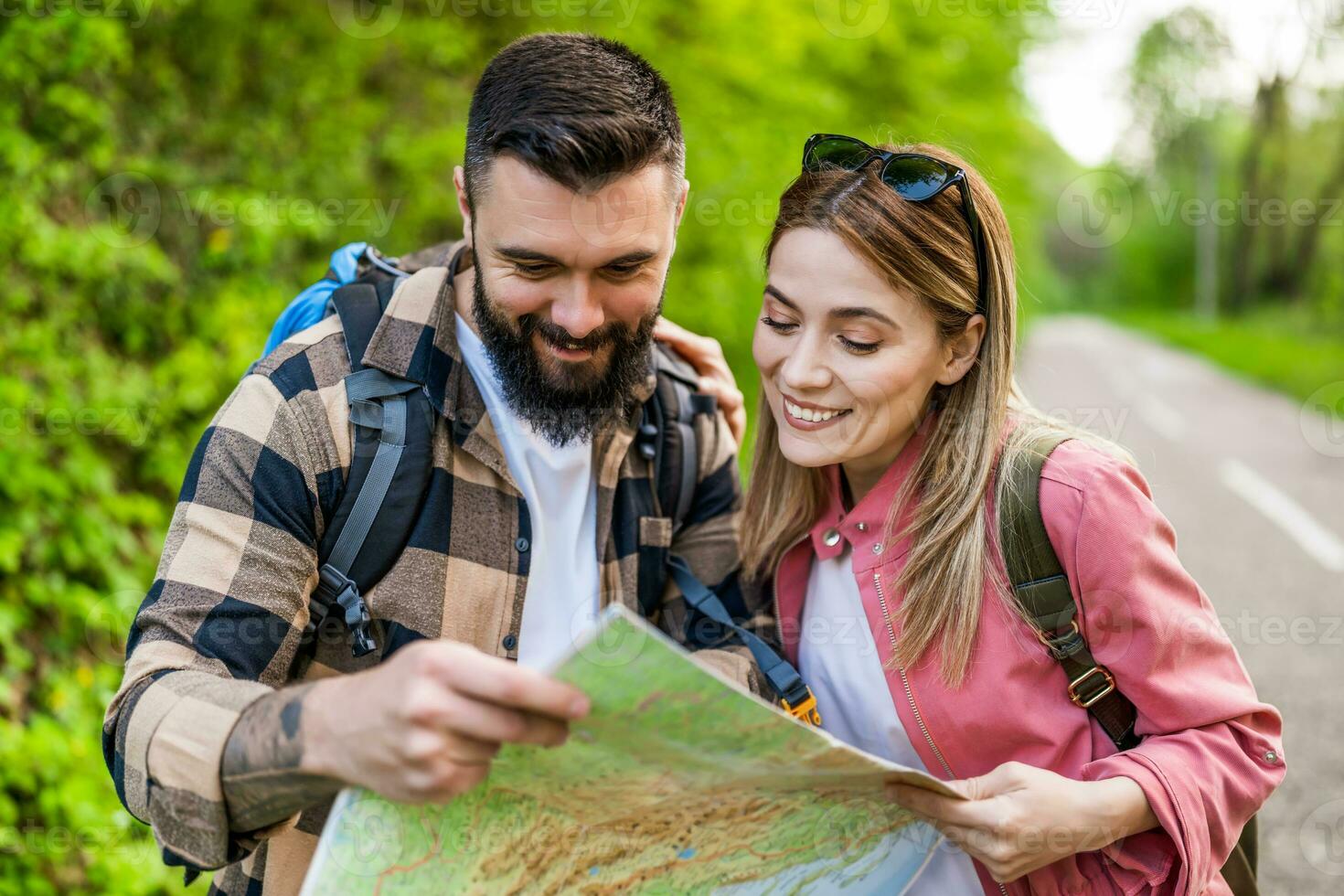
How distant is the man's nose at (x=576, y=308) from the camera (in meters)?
2.00

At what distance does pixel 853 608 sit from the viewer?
2152 mm

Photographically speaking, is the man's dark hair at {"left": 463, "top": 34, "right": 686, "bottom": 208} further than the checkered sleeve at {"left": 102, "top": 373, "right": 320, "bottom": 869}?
Yes

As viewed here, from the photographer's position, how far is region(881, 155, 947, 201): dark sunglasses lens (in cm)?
204

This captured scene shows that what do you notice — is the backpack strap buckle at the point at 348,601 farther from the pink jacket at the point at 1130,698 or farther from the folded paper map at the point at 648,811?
the pink jacket at the point at 1130,698

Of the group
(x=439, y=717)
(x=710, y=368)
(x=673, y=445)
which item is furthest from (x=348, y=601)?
(x=710, y=368)

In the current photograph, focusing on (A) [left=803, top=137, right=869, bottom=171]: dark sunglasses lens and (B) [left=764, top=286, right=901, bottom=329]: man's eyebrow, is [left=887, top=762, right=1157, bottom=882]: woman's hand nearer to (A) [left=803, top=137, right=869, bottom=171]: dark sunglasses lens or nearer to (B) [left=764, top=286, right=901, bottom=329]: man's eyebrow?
(B) [left=764, top=286, right=901, bottom=329]: man's eyebrow

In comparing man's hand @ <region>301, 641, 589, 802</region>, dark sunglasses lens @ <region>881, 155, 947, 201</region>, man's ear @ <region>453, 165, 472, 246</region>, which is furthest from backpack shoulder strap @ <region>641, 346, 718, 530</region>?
man's hand @ <region>301, 641, 589, 802</region>

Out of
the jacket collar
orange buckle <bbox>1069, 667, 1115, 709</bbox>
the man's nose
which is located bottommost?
orange buckle <bbox>1069, 667, 1115, 709</bbox>

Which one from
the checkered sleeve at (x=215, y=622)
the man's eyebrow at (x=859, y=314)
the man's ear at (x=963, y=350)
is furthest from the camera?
the man's ear at (x=963, y=350)

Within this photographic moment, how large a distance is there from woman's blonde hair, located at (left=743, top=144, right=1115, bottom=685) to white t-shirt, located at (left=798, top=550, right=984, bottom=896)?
0.11 m

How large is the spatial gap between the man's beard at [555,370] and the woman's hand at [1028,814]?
890mm

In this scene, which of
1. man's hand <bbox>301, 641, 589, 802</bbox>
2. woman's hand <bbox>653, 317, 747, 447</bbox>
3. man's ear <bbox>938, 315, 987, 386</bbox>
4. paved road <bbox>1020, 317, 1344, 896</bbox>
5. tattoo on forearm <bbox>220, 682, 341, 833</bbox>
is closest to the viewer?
man's hand <bbox>301, 641, 589, 802</bbox>

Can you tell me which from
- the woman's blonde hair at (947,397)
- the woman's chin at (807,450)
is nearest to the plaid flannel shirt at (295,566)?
the woman's chin at (807,450)

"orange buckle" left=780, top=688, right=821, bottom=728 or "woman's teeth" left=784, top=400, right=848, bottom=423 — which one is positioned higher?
"woman's teeth" left=784, top=400, right=848, bottom=423
